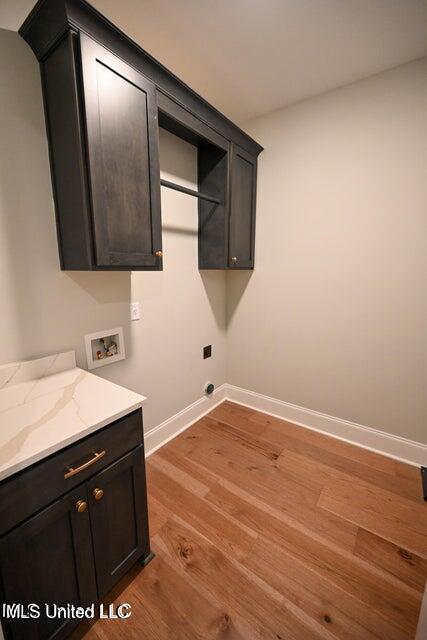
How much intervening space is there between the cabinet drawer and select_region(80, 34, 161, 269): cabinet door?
716 mm

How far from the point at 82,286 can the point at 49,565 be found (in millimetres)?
1139

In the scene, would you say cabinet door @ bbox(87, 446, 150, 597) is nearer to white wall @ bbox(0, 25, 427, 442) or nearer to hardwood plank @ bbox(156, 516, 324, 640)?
hardwood plank @ bbox(156, 516, 324, 640)

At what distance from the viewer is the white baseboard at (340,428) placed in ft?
5.94

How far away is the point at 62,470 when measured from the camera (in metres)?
0.82

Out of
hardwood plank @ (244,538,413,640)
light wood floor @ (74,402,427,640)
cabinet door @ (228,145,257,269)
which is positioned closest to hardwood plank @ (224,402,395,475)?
light wood floor @ (74,402,427,640)

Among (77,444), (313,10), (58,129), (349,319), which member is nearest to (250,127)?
(313,10)

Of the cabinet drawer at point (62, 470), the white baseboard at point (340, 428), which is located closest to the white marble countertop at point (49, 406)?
the cabinet drawer at point (62, 470)

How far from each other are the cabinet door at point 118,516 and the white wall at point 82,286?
2.22ft

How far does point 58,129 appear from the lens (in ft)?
3.70

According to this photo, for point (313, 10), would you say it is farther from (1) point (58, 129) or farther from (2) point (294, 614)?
(2) point (294, 614)

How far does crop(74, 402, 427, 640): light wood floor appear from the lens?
101 centimetres

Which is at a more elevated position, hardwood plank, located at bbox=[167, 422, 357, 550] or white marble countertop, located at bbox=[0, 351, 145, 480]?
white marble countertop, located at bbox=[0, 351, 145, 480]

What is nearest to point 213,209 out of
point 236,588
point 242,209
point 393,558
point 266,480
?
point 242,209

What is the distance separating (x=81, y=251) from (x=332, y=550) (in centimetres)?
187
